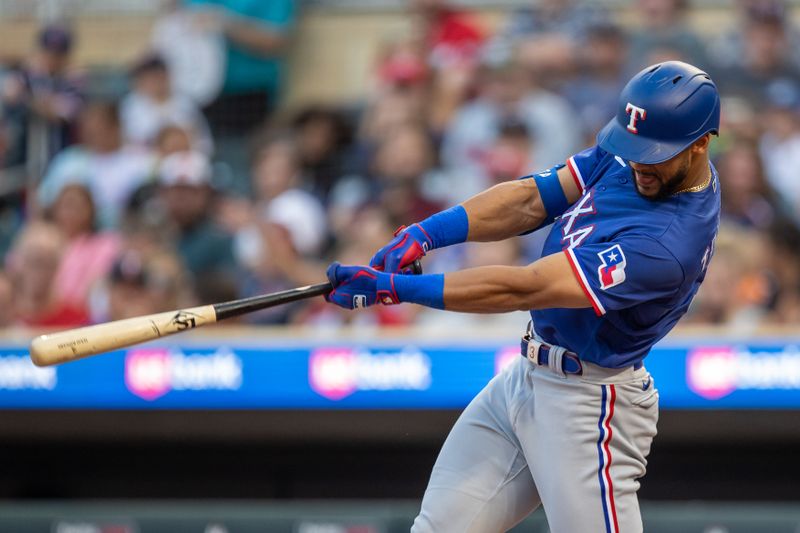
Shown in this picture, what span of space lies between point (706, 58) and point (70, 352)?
12.7 feet

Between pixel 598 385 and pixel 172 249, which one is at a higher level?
pixel 172 249

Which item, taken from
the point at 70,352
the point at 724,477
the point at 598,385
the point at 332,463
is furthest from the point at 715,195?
the point at 332,463

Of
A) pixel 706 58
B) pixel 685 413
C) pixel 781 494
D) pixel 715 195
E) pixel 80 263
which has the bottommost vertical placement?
pixel 781 494

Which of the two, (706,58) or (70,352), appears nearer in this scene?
(70,352)

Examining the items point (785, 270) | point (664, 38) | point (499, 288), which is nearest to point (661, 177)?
point (499, 288)

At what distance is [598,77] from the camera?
5746 mm

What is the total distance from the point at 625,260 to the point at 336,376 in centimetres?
219

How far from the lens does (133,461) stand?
546 cm

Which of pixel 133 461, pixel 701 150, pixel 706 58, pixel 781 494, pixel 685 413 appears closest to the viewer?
pixel 701 150

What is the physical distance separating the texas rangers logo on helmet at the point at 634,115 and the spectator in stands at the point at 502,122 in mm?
2654

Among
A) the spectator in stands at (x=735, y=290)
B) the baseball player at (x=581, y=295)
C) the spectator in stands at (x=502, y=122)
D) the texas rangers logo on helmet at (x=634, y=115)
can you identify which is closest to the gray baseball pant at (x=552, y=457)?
the baseball player at (x=581, y=295)

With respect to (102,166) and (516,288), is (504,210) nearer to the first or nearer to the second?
(516,288)

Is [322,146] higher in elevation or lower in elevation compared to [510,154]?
higher

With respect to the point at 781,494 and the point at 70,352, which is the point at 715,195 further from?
the point at 781,494
